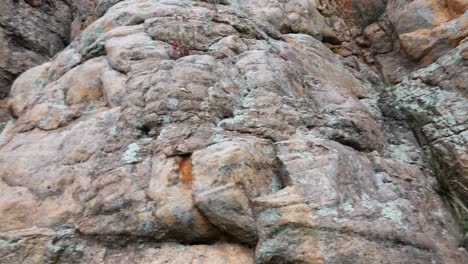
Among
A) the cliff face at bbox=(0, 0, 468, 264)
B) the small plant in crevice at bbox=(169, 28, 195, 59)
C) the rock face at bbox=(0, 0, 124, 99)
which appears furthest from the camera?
the rock face at bbox=(0, 0, 124, 99)

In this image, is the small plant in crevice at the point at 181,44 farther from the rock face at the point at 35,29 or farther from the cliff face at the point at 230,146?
the rock face at the point at 35,29

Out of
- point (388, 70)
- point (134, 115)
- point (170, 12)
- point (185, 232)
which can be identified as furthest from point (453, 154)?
point (170, 12)

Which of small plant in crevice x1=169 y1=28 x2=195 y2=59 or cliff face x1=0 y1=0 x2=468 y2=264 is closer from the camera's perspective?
cliff face x1=0 y1=0 x2=468 y2=264

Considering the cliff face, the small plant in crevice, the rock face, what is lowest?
the cliff face

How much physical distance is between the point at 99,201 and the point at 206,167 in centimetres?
110

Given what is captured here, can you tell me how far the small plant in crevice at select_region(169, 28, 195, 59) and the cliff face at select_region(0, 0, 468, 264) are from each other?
0.07ft

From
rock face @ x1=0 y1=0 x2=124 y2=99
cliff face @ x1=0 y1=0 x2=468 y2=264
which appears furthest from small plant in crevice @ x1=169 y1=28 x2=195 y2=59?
rock face @ x1=0 y1=0 x2=124 y2=99

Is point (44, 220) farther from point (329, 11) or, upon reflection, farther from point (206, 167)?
point (329, 11)

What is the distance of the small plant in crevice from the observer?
5.05m

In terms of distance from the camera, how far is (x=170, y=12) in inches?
237

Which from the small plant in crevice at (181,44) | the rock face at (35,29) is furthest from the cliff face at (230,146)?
the rock face at (35,29)

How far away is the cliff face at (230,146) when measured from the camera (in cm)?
317

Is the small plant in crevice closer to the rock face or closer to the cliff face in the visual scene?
the cliff face

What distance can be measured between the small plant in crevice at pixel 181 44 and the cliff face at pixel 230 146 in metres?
0.02
